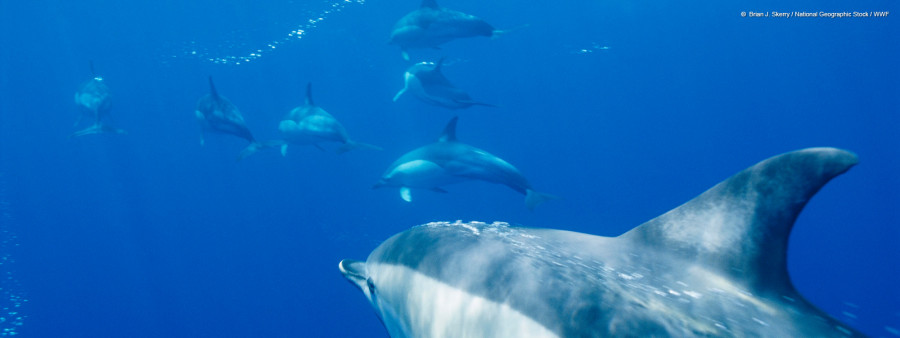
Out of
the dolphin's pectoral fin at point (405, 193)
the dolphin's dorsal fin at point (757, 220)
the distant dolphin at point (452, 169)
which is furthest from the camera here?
the dolphin's pectoral fin at point (405, 193)

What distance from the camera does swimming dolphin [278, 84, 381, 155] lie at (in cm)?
909

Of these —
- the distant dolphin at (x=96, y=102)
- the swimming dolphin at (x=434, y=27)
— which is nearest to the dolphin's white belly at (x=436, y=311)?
the swimming dolphin at (x=434, y=27)

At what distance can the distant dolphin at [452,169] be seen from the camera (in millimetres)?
8188

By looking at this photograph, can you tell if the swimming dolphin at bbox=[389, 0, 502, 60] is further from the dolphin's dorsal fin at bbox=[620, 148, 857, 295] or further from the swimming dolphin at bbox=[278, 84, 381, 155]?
the dolphin's dorsal fin at bbox=[620, 148, 857, 295]

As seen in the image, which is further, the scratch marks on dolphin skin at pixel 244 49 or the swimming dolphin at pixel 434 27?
the scratch marks on dolphin skin at pixel 244 49

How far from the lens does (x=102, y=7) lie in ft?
112

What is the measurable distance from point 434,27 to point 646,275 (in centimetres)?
869

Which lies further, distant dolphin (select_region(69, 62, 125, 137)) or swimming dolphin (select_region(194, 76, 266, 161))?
distant dolphin (select_region(69, 62, 125, 137))

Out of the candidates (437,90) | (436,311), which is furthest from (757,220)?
(437,90)

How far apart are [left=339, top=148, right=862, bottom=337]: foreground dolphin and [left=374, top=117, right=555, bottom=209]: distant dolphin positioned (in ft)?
19.3

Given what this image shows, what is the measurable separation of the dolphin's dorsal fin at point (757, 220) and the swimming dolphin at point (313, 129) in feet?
24.3

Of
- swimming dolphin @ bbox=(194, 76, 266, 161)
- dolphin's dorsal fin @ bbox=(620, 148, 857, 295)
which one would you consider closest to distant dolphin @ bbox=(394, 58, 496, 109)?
swimming dolphin @ bbox=(194, 76, 266, 161)

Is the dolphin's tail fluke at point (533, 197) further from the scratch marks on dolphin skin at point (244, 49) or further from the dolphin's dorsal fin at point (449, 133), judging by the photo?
the scratch marks on dolphin skin at point (244, 49)

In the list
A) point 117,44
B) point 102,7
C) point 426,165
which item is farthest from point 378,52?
point 426,165
